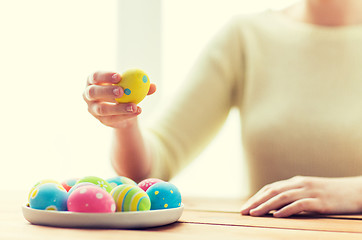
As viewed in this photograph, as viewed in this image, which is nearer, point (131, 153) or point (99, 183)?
point (99, 183)

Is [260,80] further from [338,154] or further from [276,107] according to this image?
[338,154]

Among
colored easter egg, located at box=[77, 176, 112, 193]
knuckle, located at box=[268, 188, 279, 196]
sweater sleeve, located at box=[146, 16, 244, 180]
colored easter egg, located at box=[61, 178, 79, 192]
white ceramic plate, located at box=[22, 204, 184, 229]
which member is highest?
sweater sleeve, located at box=[146, 16, 244, 180]

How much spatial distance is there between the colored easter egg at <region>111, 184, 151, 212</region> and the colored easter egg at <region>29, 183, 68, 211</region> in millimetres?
72

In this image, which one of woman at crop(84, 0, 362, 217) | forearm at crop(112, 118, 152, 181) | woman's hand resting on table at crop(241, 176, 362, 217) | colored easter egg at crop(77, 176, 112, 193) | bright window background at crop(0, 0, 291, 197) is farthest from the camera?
bright window background at crop(0, 0, 291, 197)

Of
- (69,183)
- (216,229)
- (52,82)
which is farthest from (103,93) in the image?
(52,82)

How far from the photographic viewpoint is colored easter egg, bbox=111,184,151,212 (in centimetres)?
63

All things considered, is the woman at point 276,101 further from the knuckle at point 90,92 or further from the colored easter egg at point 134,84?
the colored easter egg at point 134,84

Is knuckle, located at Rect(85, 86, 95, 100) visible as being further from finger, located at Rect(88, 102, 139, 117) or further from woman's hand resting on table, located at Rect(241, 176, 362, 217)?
woman's hand resting on table, located at Rect(241, 176, 362, 217)

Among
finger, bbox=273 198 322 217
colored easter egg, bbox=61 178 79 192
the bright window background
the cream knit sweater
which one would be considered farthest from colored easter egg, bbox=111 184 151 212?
the bright window background

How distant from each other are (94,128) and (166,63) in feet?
1.42

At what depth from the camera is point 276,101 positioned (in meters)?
1.29

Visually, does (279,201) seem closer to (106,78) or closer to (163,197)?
(163,197)

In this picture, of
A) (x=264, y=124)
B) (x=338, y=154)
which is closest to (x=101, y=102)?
(x=264, y=124)

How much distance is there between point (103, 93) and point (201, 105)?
0.58m
